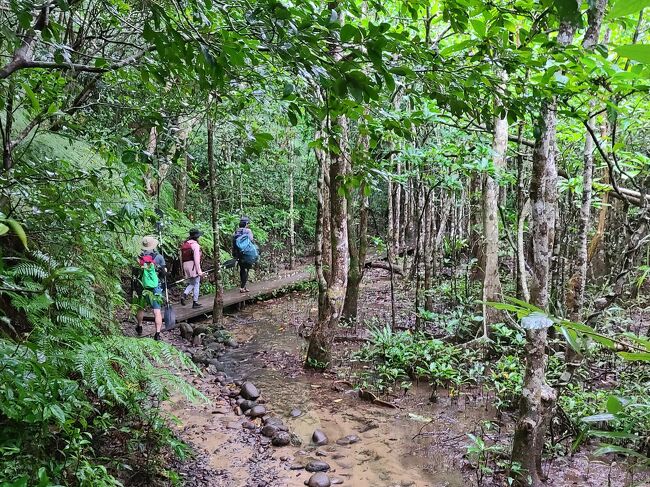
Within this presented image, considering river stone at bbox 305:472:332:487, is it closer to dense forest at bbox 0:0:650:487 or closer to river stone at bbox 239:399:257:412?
dense forest at bbox 0:0:650:487

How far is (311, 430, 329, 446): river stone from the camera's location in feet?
16.8

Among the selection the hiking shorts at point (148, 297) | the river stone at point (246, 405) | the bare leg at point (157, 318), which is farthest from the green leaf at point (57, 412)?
the bare leg at point (157, 318)

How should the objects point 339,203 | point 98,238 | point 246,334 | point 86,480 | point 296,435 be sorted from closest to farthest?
point 86,480 < point 98,238 < point 296,435 < point 339,203 < point 246,334

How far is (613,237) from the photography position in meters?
10.8

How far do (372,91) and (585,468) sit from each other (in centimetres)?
451

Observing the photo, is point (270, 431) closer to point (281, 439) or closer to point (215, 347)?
point (281, 439)

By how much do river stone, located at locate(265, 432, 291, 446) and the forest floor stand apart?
6 centimetres

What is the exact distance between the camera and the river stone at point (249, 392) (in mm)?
6199

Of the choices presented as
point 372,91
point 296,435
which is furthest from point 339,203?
point 372,91

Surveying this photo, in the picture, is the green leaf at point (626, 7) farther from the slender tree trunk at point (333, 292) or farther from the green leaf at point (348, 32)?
the slender tree trunk at point (333, 292)

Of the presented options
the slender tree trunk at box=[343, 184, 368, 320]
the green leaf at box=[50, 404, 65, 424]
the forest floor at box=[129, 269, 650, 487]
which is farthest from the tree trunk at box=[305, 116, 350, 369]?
the green leaf at box=[50, 404, 65, 424]

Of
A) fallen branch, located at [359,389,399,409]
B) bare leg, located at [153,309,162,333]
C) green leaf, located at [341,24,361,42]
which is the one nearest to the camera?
green leaf, located at [341,24,361,42]

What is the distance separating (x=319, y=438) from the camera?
517cm

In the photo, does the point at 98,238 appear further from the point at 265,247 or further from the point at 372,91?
the point at 265,247
